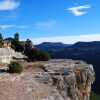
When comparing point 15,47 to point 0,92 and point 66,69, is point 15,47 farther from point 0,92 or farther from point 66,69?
point 0,92

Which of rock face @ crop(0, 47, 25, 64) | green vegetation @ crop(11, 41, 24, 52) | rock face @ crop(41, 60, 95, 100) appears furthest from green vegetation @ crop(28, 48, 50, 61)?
green vegetation @ crop(11, 41, 24, 52)

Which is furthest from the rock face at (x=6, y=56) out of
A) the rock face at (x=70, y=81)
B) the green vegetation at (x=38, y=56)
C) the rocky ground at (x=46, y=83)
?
the rock face at (x=70, y=81)

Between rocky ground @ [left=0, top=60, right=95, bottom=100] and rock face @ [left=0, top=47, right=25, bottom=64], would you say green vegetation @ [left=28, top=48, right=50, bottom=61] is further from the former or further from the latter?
rocky ground @ [left=0, top=60, right=95, bottom=100]

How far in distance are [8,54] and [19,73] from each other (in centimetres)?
1653

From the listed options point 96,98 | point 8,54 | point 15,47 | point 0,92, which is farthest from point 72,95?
point 96,98

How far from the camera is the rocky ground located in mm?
34206

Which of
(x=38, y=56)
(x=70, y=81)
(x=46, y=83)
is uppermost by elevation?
(x=38, y=56)

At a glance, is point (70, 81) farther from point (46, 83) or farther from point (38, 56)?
point (38, 56)

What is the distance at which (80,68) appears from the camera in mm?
49031

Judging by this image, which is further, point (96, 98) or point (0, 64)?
point (96, 98)

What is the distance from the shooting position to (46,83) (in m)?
40.3

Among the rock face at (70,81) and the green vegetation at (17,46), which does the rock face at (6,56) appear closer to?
the rock face at (70,81)

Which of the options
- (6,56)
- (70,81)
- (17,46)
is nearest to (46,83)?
(70,81)

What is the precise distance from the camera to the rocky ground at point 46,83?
34206mm
